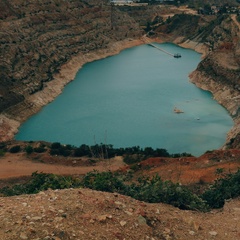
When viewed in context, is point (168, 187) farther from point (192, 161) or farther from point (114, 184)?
point (192, 161)

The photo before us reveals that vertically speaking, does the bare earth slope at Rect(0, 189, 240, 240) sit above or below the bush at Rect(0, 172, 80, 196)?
above

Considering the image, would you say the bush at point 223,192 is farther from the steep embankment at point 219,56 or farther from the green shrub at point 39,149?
the green shrub at point 39,149

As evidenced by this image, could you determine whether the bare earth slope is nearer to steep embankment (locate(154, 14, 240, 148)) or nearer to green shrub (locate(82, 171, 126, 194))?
green shrub (locate(82, 171, 126, 194))

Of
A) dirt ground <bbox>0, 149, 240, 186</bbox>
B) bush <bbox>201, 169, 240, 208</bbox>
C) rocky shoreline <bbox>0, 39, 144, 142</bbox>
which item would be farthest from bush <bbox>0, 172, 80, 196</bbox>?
rocky shoreline <bbox>0, 39, 144, 142</bbox>

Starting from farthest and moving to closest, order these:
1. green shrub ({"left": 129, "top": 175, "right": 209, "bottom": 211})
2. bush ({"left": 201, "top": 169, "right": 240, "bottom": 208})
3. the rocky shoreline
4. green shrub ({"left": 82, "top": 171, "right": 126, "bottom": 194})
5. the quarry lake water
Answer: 1. the rocky shoreline
2. the quarry lake water
3. bush ({"left": 201, "top": 169, "right": 240, "bottom": 208})
4. green shrub ({"left": 82, "top": 171, "right": 126, "bottom": 194})
5. green shrub ({"left": 129, "top": 175, "right": 209, "bottom": 211})

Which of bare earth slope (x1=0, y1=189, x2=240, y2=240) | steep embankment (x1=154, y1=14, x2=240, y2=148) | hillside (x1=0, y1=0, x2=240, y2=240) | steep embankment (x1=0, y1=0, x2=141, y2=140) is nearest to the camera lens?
bare earth slope (x1=0, y1=189, x2=240, y2=240)

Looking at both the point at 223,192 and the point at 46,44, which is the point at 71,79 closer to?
the point at 46,44

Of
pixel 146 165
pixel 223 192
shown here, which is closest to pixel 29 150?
pixel 146 165
